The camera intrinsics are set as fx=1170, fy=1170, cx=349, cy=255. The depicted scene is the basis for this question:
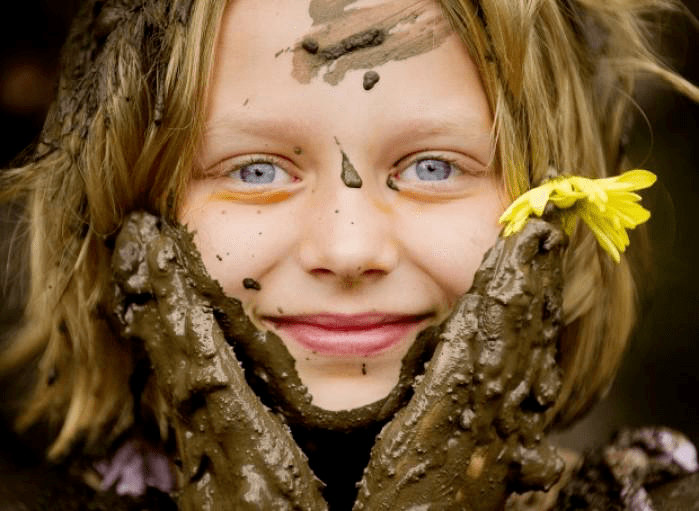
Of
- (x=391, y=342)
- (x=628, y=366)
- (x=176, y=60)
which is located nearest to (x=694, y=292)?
(x=628, y=366)

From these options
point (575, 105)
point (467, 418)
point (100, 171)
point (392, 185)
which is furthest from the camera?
point (575, 105)

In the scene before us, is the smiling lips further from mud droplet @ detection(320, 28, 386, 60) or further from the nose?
mud droplet @ detection(320, 28, 386, 60)

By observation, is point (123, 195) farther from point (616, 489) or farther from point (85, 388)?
point (616, 489)

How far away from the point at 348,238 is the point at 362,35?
33 cm

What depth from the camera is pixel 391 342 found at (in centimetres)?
181

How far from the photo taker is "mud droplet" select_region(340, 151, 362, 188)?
1.77 meters

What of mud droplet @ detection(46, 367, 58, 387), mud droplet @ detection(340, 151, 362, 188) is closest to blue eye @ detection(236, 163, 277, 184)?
mud droplet @ detection(340, 151, 362, 188)

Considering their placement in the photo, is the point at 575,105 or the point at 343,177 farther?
the point at 575,105

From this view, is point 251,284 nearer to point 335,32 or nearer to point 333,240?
point 333,240

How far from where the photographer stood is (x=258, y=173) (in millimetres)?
1851

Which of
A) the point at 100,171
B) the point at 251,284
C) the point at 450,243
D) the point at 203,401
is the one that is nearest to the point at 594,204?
the point at 450,243

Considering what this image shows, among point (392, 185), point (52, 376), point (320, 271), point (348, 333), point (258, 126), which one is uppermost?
point (258, 126)

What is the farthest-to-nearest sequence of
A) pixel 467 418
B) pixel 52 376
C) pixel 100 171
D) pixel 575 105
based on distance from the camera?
pixel 52 376 → pixel 575 105 → pixel 100 171 → pixel 467 418

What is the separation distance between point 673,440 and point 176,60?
3.57ft
